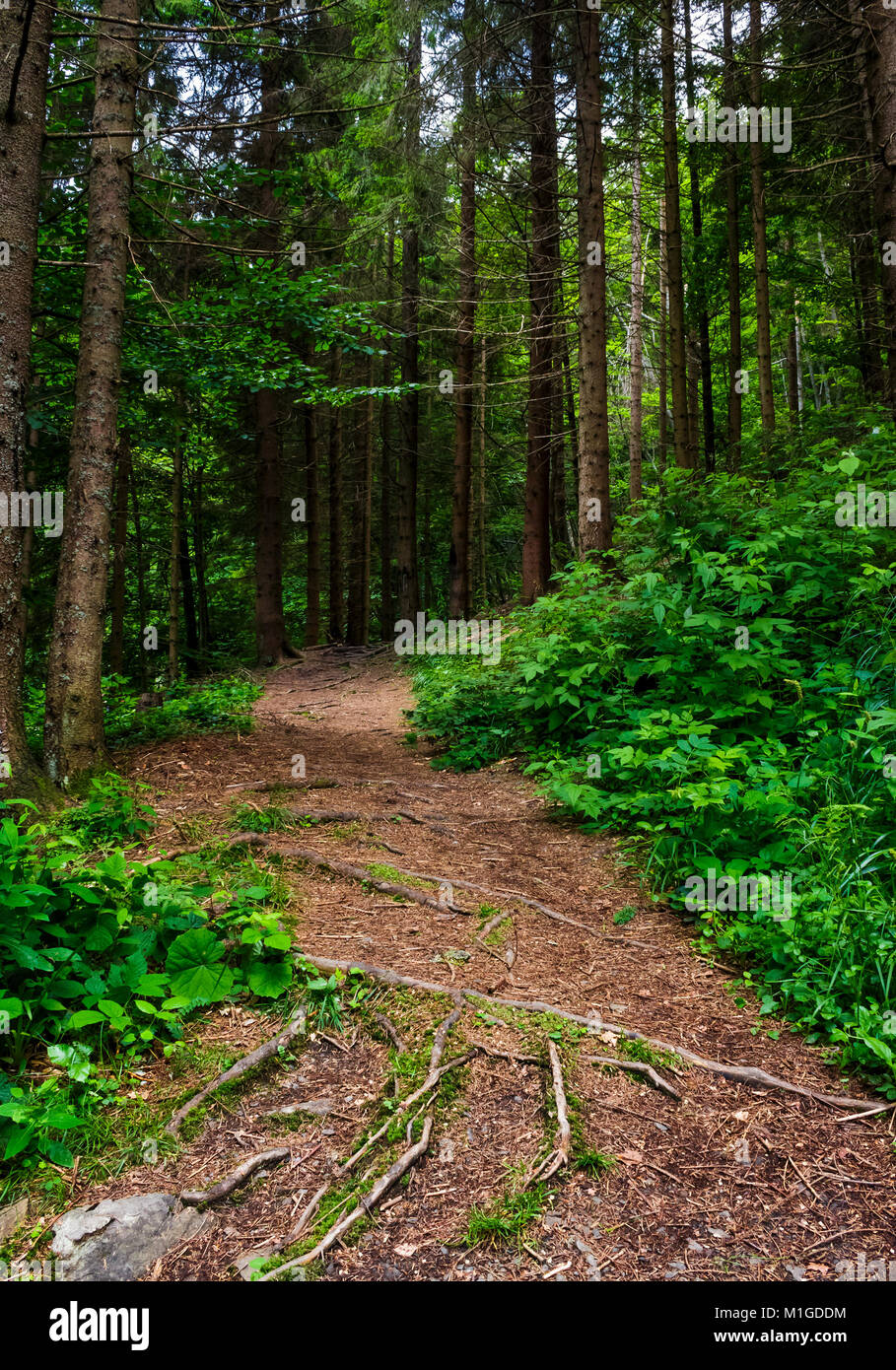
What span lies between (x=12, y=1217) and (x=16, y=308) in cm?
517

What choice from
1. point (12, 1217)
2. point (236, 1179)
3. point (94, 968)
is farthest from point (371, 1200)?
point (94, 968)

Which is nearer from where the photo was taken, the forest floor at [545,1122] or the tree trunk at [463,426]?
the forest floor at [545,1122]

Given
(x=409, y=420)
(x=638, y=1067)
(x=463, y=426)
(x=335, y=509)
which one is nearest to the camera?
(x=638, y=1067)

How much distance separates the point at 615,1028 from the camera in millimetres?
3148

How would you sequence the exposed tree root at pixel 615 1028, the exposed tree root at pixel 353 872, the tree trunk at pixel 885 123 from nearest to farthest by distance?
the exposed tree root at pixel 615 1028 < the exposed tree root at pixel 353 872 < the tree trunk at pixel 885 123

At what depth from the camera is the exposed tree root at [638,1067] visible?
9.27 feet

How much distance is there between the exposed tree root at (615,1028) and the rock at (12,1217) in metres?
1.37

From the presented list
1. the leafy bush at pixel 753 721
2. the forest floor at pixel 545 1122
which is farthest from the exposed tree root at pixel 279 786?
the leafy bush at pixel 753 721

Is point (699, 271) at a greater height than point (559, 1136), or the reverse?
point (699, 271)

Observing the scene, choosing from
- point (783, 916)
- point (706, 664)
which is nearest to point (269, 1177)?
point (783, 916)

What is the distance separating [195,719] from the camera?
27.6 feet

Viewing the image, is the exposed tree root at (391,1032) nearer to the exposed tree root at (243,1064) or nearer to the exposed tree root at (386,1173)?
the exposed tree root at (386,1173)

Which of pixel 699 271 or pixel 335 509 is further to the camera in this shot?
pixel 335 509

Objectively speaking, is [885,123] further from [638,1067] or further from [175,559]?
[175,559]
